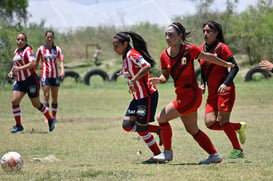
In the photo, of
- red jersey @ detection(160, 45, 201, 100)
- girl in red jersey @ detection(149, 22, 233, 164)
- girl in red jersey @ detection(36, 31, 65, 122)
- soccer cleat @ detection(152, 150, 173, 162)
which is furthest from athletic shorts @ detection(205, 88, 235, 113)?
girl in red jersey @ detection(36, 31, 65, 122)

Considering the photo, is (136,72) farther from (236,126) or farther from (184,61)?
(236,126)

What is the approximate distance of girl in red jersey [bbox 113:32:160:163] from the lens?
8.90 m

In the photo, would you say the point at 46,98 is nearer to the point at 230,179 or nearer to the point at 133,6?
the point at 230,179

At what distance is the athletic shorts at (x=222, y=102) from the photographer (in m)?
9.26

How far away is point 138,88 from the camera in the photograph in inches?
355

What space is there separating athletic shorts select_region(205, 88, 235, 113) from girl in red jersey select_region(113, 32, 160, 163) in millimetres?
944

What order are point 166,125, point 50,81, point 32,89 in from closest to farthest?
point 166,125, point 32,89, point 50,81

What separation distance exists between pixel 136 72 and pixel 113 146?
2.50 metres

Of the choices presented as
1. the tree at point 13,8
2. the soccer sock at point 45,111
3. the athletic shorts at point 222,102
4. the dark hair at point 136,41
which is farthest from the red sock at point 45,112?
the tree at point 13,8

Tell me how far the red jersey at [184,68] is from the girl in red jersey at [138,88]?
23.2 inches

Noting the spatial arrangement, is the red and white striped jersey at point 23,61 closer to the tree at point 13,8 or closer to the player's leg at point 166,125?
the player's leg at point 166,125

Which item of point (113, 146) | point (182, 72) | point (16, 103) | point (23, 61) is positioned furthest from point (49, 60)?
point (182, 72)

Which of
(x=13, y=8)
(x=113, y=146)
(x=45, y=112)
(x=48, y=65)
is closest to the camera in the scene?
(x=113, y=146)

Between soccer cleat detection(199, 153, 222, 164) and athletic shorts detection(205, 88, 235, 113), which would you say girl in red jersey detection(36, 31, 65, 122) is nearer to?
athletic shorts detection(205, 88, 235, 113)
